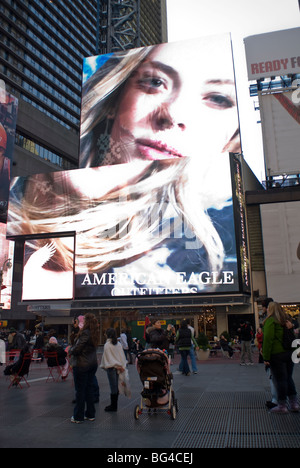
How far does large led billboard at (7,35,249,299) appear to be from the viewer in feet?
111

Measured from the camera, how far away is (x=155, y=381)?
272 inches

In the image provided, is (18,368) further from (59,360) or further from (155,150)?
(155,150)

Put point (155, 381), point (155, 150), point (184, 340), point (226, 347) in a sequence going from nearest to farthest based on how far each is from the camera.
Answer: point (155, 381) → point (184, 340) → point (226, 347) → point (155, 150)

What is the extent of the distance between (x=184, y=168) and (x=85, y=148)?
573 inches

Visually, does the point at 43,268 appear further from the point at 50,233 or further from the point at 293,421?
the point at 293,421

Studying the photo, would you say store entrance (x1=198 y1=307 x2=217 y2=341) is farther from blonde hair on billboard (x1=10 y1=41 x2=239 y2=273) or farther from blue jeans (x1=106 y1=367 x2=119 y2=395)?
blue jeans (x1=106 y1=367 x2=119 y2=395)

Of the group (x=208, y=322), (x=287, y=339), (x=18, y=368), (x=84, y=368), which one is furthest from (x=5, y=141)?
(x=287, y=339)

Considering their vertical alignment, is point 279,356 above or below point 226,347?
above

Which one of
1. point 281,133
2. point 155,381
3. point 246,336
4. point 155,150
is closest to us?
point 155,381

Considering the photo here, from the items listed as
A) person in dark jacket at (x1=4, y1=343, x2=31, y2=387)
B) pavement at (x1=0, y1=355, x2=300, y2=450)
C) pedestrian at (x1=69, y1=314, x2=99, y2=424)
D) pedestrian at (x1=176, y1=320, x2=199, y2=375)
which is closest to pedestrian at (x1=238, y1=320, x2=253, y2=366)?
pedestrian at (x1=176, y1=320, x2=199, y2=375)

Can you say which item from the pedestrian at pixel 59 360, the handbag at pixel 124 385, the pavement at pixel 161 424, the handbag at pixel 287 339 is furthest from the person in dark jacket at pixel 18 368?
the handbag at pixel 287 339

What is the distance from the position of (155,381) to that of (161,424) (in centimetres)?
69

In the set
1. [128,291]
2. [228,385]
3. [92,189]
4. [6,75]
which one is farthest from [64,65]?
[228,385]

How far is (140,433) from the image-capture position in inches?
231
